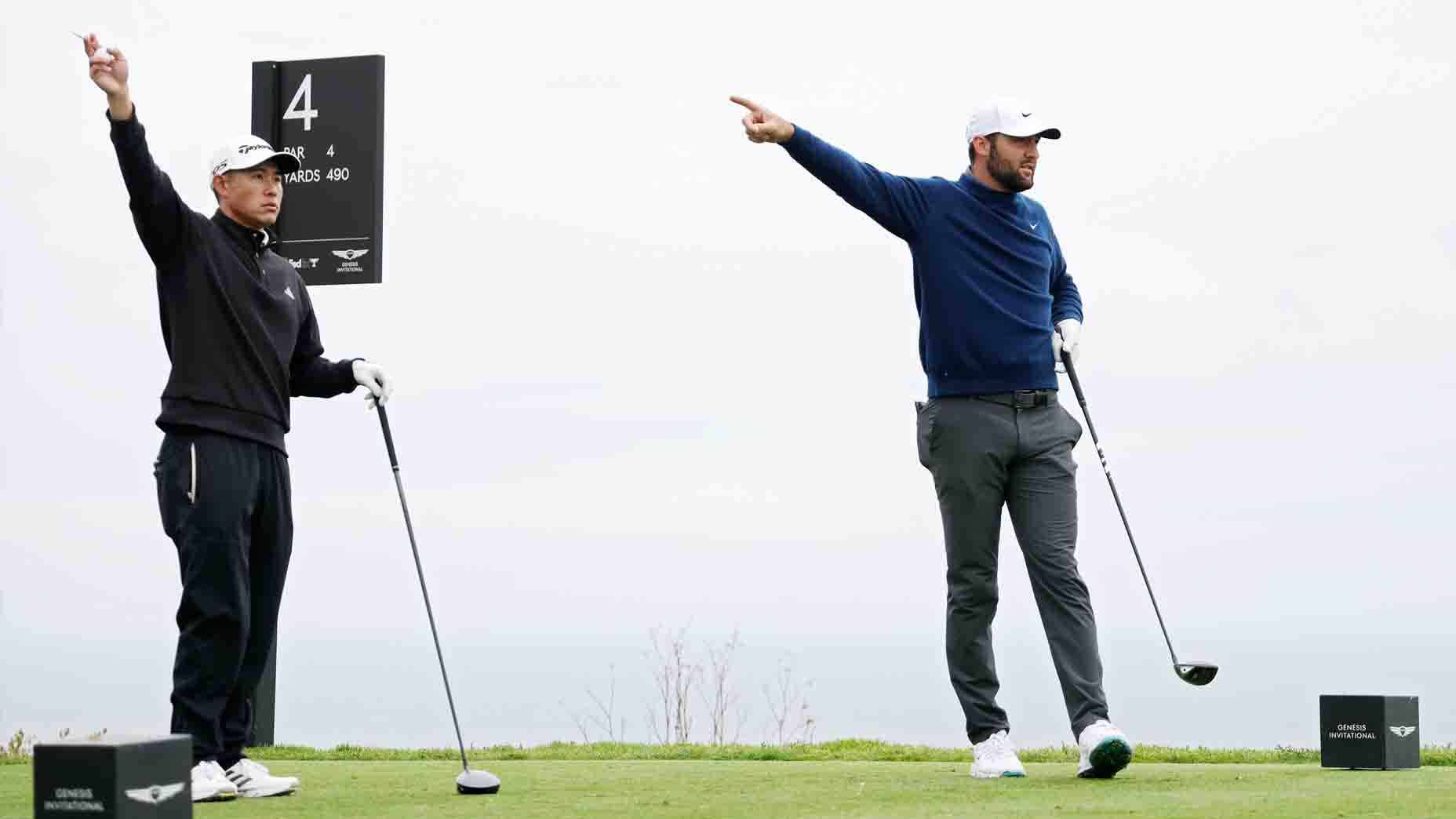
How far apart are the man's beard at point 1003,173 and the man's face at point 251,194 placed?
2.03 metres

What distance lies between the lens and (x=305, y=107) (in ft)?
28.5

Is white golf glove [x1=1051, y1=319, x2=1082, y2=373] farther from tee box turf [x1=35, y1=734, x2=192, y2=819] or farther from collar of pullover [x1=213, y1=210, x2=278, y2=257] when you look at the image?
tee box turf [x1=35, y1=734, x2=192, y2=819]

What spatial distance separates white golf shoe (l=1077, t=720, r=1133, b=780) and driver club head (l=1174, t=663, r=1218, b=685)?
1.51ft

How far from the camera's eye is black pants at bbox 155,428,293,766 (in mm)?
4645

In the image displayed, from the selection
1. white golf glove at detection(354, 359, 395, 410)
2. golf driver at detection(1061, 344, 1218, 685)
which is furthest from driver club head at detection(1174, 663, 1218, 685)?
white golf glove at detection(354, 359, 395, 410)

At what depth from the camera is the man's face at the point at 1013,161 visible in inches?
213

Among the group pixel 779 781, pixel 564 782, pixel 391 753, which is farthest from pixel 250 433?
pixel 391 753

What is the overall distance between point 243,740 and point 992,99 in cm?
275

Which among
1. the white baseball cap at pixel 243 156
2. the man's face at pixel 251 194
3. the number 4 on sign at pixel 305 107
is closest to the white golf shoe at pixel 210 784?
the man's face at pixel 251 194

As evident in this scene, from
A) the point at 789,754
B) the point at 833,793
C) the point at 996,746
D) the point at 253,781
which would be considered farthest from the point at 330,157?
the point at 833,793

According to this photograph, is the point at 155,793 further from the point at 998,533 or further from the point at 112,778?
the point at 998,533

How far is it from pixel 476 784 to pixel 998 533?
166 centimetres

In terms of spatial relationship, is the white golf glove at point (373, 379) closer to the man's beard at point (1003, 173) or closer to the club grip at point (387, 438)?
the club grip at point (387, 438)

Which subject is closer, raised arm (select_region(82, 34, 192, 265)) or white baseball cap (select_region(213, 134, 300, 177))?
raised arm (select_region(82, 34, 192, 265))
